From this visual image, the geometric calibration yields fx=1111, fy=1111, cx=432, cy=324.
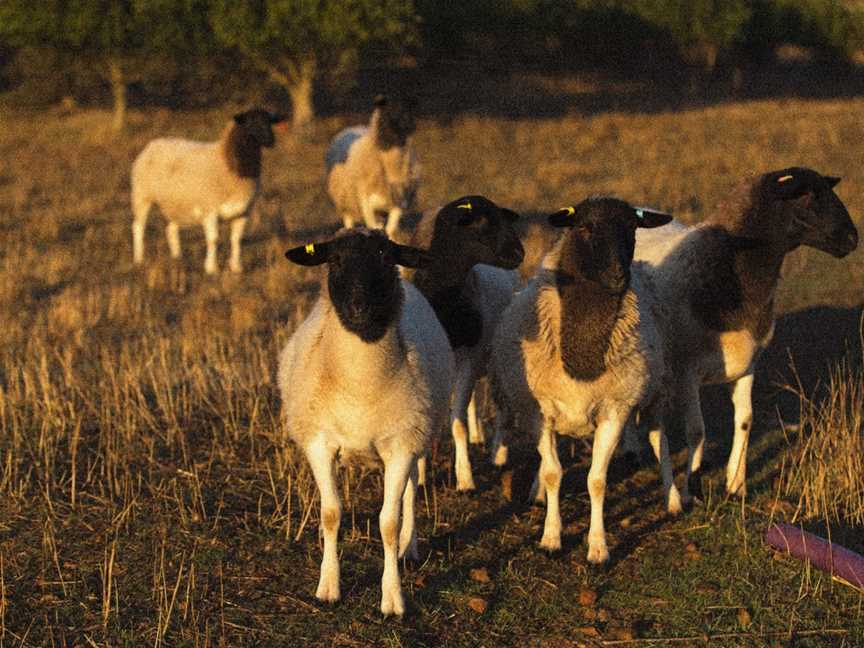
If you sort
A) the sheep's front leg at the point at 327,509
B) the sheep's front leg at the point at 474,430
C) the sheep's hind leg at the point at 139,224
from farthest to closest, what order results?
the sheep's hind leg at the point at 139,224 < the sheep's front leg at the point at 474,430 < the sheep's front leg at the point at 327,509

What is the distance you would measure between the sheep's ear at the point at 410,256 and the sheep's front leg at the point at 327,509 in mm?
A: 1021

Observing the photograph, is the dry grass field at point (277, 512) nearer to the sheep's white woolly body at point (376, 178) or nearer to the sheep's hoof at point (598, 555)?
the sheep's hoof at point (598, 555)

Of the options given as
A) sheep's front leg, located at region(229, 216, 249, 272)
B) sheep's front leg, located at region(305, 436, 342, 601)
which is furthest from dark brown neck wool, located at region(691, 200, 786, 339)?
sheep's front leg, located at region(229, 216, 249, 272)

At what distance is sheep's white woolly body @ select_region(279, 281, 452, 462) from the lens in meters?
5.63

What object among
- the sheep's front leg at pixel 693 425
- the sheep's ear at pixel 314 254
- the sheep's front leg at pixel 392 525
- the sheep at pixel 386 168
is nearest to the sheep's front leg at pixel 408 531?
the sheep's front leg at pixel 392 525

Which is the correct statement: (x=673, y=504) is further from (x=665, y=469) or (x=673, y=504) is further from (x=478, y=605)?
(x=478, y=605)

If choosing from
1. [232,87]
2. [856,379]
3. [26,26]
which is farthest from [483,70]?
[856,379]

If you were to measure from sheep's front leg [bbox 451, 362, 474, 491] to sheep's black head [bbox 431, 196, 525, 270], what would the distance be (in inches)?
30.2

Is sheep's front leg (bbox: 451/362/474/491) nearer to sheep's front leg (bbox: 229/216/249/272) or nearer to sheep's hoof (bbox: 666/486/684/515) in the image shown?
sheep's hoof (bbox: 666/486/684/515)

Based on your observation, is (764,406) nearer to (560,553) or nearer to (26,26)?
(560,553)

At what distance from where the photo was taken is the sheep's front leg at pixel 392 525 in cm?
564

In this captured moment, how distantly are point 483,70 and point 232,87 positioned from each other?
42.3 ft

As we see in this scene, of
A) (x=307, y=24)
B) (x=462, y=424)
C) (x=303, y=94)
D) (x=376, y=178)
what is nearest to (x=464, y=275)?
(x=462, y=424)

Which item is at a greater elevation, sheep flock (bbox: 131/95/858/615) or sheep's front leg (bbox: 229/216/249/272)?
sheep flock (bbox: 131/95/858/615)
